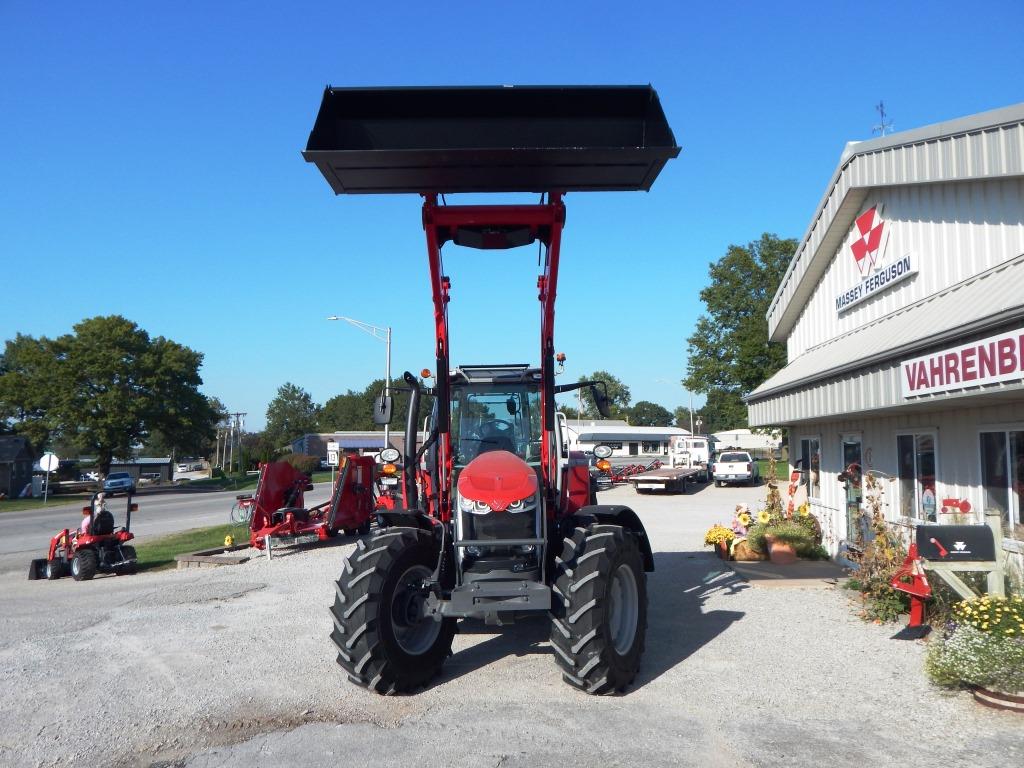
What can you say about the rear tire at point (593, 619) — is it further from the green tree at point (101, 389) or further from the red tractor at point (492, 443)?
the green tree at point (101, 389)

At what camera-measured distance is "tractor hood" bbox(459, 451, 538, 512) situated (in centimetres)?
650

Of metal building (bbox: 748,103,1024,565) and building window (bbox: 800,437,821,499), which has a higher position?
metal building (bbox: 748,103,1024,565)

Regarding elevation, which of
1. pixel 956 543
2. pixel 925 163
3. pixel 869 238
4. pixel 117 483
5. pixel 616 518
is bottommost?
pixel 117 483

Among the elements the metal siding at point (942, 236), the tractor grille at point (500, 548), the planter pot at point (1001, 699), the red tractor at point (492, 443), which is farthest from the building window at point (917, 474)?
the tractor grille at point (500, 548)

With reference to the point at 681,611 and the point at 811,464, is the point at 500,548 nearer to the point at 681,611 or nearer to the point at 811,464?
the point at 681,611

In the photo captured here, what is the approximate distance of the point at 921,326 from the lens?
8.34 meters

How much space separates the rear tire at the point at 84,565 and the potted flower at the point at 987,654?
1252cm

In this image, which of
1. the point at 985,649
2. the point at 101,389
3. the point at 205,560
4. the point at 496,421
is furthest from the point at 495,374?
the point at 101,389

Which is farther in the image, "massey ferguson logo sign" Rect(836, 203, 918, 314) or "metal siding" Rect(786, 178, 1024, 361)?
"massey ferguson logo sign" Rect(836, 203, 918, 314)

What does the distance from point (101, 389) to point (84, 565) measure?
1554 inches

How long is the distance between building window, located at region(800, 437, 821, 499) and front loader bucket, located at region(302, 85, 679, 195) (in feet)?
29.5

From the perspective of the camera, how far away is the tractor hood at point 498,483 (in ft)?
21.3

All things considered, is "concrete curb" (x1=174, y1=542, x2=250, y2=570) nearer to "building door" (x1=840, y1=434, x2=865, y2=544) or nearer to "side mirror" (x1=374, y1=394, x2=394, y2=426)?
"side mirror" (x1=374, y1=394, x2=394, y2=426)

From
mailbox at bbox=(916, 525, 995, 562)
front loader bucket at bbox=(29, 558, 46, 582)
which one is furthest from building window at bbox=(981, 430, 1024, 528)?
front loader bucket at bbox=(29, 558, 46, 582)
